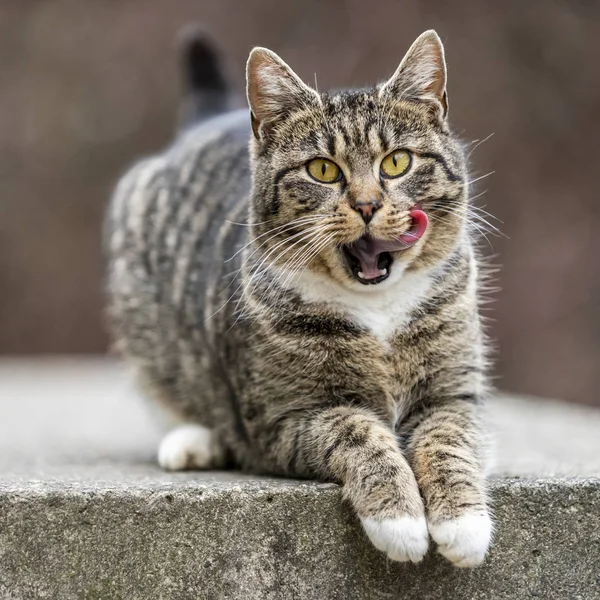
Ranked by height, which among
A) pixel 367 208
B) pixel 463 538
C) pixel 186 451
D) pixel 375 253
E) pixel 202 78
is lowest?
pixel 186 451

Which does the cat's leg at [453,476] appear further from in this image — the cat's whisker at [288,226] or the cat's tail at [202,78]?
the cat's tail at [202,78]

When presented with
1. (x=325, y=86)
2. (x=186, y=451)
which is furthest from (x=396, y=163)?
(x=325, y=86)

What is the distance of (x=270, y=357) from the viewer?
2.45m

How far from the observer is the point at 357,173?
2283 mm

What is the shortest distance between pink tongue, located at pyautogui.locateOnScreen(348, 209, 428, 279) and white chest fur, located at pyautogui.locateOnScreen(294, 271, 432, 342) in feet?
0.21

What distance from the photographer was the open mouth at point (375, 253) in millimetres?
2273

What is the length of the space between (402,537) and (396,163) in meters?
0.85

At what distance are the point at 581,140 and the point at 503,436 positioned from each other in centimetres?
418

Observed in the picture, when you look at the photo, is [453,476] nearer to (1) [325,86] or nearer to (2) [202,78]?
(2) [202,78]

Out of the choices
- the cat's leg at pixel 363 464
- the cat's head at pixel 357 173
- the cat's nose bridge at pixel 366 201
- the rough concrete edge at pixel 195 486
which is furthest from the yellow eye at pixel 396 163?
the rough concrete edge at pixel 195 486

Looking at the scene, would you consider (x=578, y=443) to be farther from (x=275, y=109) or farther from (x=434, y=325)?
(x=275, y=109)

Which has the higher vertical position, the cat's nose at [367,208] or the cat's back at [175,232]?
the cat's nose at [367,208]

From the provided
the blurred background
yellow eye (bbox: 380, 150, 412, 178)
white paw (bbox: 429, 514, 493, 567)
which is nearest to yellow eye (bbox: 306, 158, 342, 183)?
yellow eye (bbox: 380, 150, 412, 178)

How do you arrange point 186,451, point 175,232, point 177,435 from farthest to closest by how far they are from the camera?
1. point 175,232
2. point 177,435
3. point 186,451
